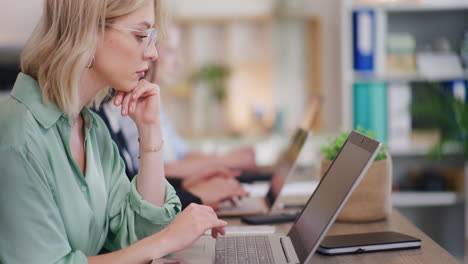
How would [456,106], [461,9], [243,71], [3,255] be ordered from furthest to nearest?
[243,71], [461,9], [456,106], [3,255]

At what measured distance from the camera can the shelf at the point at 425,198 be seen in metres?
3.81

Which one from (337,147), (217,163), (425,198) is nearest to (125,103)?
(337,147)

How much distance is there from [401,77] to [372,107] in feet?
0.86

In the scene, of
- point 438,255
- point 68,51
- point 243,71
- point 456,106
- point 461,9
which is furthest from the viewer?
point 243,71

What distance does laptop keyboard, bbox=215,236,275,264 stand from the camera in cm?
123

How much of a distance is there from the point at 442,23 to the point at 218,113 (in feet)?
5.31

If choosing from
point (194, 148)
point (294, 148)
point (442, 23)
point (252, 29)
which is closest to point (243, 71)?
point (252, 29)

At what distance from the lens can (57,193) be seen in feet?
3.92

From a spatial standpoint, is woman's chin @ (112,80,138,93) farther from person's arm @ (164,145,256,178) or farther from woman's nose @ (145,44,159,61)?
person's arm @ (164,145,256,178)

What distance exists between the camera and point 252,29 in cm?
421

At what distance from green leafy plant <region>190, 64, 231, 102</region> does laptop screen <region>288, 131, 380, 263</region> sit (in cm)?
285

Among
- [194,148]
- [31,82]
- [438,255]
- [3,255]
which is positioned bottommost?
[194,148]

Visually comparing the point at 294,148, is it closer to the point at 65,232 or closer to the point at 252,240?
the point at 252,240

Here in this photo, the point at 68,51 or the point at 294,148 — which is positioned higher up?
the point at 68,51
